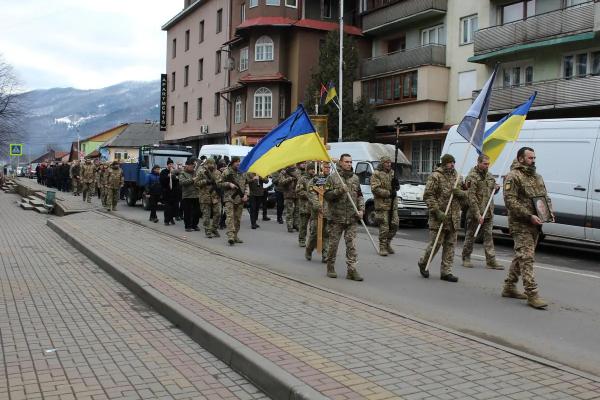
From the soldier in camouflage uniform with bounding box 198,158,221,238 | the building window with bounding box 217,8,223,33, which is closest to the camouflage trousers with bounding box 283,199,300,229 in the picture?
the soldier in camouflage uniform with bounding box 198,158,221,238

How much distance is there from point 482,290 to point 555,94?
61.4ft

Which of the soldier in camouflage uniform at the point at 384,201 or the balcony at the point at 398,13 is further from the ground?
the balcony at the point at 398,13

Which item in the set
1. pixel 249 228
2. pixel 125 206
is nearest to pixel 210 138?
pixel 125 206

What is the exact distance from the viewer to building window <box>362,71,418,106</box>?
30703 millimetres

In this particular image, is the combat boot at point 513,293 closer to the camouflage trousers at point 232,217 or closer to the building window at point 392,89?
the camouflage trousers at point 232,217

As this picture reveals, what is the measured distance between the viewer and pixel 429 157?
30.8 metres

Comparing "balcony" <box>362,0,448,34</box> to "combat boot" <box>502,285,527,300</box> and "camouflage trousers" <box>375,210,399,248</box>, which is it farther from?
"combat boot" <box>502,285,527,300</box>

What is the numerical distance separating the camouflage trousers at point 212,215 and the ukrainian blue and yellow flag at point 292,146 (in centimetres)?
468

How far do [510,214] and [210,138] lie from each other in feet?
131

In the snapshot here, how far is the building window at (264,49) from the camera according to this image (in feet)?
122

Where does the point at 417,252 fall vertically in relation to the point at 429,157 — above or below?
below

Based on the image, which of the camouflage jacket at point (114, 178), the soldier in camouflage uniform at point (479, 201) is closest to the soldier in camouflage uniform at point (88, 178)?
the camouflage jacket at point (114, 178)

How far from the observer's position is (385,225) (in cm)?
1152

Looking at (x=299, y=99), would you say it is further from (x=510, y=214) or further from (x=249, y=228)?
(x=510, y=214)
